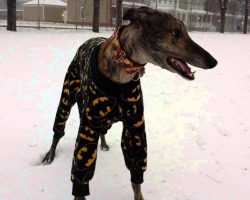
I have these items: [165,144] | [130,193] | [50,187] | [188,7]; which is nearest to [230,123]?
[165,144]

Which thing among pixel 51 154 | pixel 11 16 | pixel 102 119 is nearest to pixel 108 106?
pixel 102 119

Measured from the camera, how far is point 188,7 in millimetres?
51656

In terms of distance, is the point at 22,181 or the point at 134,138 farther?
the point at 22,181

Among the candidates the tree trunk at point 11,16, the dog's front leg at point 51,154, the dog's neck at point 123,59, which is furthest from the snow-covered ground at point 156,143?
the tree trunk at point 11,16

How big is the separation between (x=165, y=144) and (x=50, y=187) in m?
1.81

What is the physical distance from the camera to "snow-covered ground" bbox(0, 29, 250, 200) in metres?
4.14

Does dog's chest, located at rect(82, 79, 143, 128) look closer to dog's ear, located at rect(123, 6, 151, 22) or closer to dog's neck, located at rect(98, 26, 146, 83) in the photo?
dog's neck, located at rect(98, 26, 146, 83)

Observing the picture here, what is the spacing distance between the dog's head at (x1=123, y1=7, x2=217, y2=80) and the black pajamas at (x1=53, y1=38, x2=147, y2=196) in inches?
18.9

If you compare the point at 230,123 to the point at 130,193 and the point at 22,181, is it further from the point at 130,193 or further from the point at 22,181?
the point at 22,181

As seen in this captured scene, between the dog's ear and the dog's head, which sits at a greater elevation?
the dog's ear

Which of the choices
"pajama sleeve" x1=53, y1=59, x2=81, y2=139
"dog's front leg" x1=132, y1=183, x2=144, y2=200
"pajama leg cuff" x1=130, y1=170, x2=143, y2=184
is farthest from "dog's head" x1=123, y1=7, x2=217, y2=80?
"pajama sleeve" x1=53, y1=59, x2=81, y2=139

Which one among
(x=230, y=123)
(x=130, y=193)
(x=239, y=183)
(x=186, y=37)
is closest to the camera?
(x=186, y=37)

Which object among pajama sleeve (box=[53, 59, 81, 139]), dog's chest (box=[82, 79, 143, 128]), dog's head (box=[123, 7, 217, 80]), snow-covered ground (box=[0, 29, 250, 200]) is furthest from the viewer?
pajama sleeve (box=[53, 59, 81, 139])

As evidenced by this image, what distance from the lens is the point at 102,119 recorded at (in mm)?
3426
